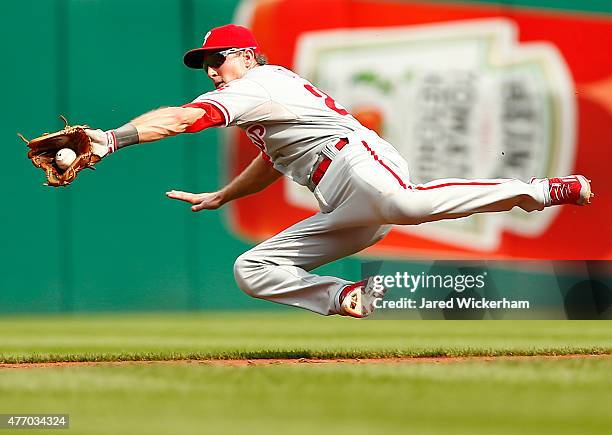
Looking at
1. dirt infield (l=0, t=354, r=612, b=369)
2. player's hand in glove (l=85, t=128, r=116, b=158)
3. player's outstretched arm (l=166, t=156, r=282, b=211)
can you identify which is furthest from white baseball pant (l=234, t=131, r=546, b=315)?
player's hand in glove (l=85, t=128, r=116, b=158)

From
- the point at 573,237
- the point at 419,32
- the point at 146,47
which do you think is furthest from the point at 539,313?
the point at 146,47

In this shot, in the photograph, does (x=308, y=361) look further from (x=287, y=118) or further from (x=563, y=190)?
(x=563, y=190)

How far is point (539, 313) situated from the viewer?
1102 cm

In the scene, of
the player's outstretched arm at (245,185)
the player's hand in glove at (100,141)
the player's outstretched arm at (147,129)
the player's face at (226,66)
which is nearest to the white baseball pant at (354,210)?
the player's outstretched arm at (245,185)

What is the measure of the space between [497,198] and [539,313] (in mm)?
5361

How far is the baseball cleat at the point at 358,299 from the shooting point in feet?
20.2

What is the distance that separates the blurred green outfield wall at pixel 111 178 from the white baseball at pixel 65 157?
18.7ft

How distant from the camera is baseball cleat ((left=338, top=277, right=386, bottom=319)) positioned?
614cm

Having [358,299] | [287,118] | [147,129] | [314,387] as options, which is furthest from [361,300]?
[147,129]

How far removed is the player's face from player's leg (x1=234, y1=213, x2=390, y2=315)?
3.11ft

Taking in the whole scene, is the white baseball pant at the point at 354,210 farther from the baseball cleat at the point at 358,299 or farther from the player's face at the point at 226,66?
the player's face at the point at 226,66

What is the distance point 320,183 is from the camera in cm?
623

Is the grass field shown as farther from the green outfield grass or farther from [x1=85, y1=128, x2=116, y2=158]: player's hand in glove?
[x1=85, y1=128, x2=116, y2=158]: player's hand in glove

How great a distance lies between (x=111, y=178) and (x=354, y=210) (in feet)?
17.6
